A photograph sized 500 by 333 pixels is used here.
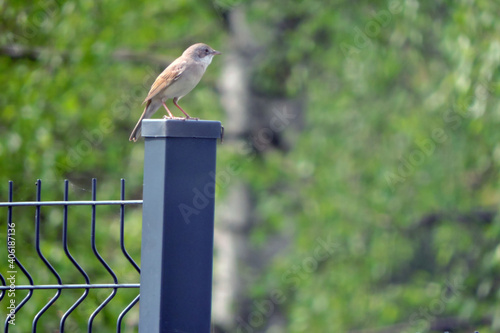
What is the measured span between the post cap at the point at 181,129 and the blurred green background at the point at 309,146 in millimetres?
4784

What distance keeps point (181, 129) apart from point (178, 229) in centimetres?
45

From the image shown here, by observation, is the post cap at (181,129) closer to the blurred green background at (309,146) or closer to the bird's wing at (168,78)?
the bird's wing at (168,78)

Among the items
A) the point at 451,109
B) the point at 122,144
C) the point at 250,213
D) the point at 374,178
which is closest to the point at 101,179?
the point at 122,144

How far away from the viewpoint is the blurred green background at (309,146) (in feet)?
28.2

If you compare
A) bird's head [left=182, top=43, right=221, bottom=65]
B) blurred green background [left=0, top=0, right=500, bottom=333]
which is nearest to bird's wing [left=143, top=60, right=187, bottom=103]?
bird's head [left=182, top=43, right=221, bottom=65]

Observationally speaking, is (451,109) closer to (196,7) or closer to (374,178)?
(374,178)

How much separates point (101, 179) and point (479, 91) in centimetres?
508

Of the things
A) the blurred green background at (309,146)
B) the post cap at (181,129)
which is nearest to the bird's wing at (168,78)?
the post cap at (181,129)

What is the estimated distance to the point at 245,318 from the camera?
9969 millimetres

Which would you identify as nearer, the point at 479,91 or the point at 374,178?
the point at 479,91

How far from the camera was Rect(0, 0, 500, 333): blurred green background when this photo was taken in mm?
8602

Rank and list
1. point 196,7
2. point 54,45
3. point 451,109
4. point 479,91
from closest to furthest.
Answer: point 479,91 < point 54,45 < point 451,109 < point 196,7

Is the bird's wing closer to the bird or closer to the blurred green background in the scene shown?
the bird

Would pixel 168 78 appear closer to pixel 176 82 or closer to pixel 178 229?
pixel 176 82
